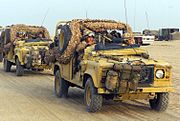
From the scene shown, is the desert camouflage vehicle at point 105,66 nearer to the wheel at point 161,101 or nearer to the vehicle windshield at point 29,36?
the wheel at point 161,101

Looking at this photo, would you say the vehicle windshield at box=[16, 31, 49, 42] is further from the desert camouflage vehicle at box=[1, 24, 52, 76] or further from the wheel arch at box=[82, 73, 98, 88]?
the wheel arch at box=[82, 73, 98, 88]

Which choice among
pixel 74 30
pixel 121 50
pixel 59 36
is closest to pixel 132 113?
pixel 121 50

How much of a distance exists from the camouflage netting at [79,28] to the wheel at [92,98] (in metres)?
1.59

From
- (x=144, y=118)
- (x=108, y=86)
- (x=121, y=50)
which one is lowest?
(x=144, y=118)

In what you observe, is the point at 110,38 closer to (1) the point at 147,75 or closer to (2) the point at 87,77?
(2) the point at 87,77

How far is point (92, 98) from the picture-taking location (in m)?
9.79

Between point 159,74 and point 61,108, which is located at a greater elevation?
point 159,74

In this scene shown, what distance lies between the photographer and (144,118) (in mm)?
9617

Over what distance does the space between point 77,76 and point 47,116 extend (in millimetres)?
1709

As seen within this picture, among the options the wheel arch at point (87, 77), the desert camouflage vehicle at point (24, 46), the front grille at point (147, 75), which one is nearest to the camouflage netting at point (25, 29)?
the desert camouflage vehicle at point (24, 46)

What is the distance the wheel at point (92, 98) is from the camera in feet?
32.1

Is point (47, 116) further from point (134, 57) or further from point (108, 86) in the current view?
point (134, 57)

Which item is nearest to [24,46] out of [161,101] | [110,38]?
[110,38]

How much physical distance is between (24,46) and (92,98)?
984 centimetres
